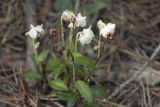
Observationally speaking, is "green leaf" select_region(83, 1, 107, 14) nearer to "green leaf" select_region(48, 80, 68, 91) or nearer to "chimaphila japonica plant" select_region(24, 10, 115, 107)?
"chimaphila japonica plant" select_region(24, 10, 115, 107)

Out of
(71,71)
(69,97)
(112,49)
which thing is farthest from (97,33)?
(69,97)

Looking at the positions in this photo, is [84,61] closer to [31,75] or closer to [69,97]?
[69,97]

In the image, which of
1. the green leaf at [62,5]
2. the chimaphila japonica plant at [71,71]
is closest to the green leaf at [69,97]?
the chimaphila japonica plant at [71,71]

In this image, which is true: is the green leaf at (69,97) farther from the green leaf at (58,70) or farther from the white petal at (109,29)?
the white petal at (109,29)

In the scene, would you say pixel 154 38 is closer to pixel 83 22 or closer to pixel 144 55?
pixel 144 55

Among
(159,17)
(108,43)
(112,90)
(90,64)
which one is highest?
(159,17)

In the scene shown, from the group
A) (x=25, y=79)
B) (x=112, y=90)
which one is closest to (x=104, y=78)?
(x=112, y=90)
